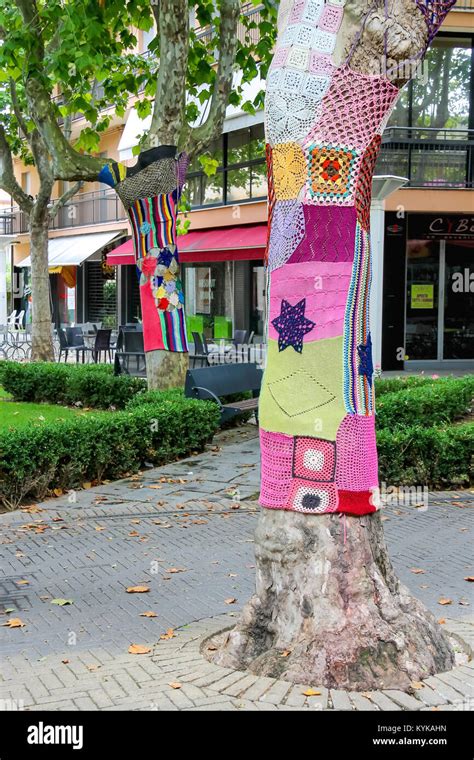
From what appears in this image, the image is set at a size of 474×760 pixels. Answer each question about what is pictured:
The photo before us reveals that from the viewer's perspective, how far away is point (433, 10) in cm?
480

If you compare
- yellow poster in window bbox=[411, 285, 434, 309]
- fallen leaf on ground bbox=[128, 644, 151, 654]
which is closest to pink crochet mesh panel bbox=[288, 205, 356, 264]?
fallen leaf on ground bbox=[128, 644, 151, 654]

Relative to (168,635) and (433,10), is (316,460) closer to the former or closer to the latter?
(168,635)

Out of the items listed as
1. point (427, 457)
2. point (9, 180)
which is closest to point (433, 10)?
point (427, 457)

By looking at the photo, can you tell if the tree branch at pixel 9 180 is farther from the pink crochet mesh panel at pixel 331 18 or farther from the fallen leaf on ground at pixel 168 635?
the pink crochet mesh panel at pixel 331 18

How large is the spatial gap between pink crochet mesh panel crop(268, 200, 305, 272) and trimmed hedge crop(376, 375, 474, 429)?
18.5ft

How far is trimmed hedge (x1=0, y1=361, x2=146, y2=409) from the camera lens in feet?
48.1

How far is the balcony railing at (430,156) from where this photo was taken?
20672 millimetres

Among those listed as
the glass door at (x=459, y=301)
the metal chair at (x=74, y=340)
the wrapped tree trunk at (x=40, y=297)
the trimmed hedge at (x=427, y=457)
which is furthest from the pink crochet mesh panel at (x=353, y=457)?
the metal chair at (x=74, y=340)

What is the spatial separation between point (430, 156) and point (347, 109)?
16929 millimetres

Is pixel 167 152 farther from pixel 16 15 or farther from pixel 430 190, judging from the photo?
pixel 430 190

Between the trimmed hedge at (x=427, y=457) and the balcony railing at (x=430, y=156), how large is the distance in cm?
1196

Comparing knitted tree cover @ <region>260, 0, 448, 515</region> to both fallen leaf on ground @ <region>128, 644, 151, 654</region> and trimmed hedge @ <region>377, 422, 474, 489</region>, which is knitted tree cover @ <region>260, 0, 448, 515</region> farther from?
trimmed hedge @ <region>377, 422, 474, 489</region>

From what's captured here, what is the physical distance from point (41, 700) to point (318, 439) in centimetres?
187

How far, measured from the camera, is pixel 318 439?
4.76 meters
